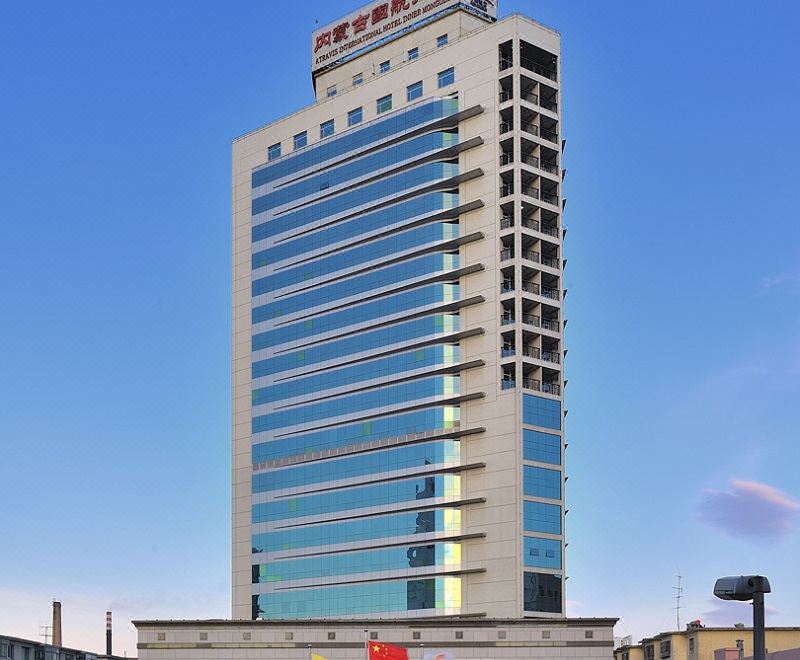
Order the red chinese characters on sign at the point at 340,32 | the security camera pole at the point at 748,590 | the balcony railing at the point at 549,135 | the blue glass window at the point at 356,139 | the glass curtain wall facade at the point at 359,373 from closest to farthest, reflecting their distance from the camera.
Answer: the security camera pole at the point at 748,590
the glass curtain wall facade at the point at 359,373
the balcony railing at the point at 549,135
the blue glass window at the point at 356,139
the red chinese characters on sign at the point at 340,32

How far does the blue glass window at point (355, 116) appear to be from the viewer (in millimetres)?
155250

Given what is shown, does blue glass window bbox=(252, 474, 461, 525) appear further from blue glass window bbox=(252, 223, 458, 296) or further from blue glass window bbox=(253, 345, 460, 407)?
blue glass window bbox=(252, 223, 458, 296)

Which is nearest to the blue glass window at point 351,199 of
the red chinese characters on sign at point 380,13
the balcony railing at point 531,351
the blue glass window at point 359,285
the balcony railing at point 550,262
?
the blue glass window at point 359,285

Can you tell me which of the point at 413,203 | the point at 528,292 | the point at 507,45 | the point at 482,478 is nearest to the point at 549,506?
the point at 482,478

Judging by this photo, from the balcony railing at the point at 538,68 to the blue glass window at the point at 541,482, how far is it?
142ft

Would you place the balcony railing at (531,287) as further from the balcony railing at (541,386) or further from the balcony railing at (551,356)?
the balcony railing at (541,386)

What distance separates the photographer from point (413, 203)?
483 feet

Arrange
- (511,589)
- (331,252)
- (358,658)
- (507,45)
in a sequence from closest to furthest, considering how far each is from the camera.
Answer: (358,658)
(511,589)
(507,45)
(331,252)

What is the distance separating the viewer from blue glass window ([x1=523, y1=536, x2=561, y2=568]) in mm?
132250

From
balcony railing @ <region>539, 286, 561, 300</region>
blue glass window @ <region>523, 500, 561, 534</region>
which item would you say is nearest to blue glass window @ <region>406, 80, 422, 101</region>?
balcony railing @ <region>539, 286, 561, 300</region>

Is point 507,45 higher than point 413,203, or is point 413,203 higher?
point 507,45

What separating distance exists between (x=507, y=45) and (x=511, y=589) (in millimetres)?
57125

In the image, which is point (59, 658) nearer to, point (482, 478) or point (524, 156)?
point (482, 478)

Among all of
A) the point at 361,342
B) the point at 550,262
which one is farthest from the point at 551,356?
the point at 361,342
